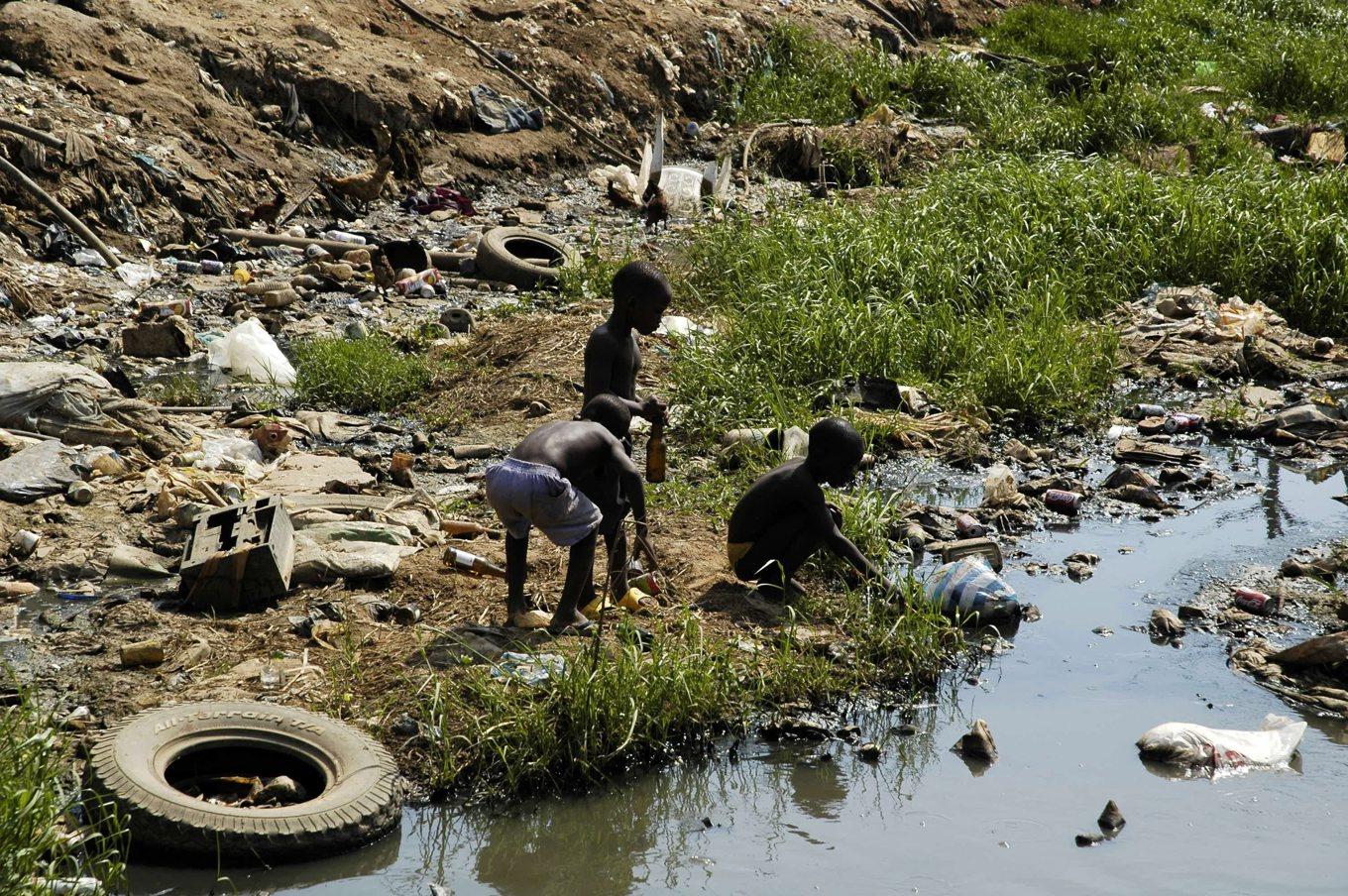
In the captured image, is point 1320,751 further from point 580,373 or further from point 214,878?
point 580,373

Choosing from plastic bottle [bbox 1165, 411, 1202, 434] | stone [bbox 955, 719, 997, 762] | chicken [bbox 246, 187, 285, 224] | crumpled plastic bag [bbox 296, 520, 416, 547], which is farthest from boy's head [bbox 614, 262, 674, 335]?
chicken [bbox 246, 187, 285, 224]

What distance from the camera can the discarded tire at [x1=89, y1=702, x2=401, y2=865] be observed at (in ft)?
10.9

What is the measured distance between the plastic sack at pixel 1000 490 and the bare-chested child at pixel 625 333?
2002 millimetres

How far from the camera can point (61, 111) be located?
9.91m

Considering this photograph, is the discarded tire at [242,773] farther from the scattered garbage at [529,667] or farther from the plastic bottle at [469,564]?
the plastic bottle at [469,564]

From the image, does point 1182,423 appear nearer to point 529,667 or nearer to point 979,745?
point 979,745

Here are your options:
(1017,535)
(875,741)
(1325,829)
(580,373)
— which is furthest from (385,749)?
(580,373)

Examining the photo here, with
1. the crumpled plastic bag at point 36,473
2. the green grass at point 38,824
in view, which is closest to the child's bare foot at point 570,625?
the green grass at point 38,824

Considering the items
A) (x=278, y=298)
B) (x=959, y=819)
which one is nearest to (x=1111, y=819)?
(x=959, y=819)

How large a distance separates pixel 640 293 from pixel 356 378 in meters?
2.93

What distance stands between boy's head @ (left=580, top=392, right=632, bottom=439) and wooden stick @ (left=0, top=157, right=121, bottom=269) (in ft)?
19.3

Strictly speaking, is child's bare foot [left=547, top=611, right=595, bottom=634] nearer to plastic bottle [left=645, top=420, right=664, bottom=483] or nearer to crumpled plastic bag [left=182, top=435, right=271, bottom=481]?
plastic bottle [left=645, top=420, right=664, bottom=483]

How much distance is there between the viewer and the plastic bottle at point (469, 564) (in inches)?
195

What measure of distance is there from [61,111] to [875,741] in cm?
840
